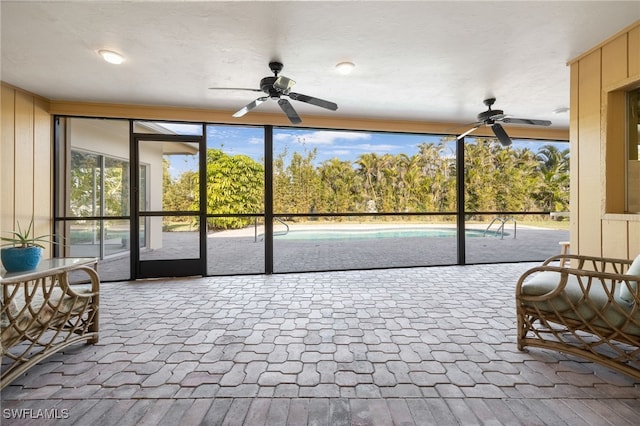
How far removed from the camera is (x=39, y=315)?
1794 millimetres

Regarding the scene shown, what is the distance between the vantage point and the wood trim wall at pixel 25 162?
11.0 feet

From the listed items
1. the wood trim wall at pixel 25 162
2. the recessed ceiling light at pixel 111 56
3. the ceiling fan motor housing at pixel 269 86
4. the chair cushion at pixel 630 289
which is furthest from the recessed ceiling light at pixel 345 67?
the wood trim wall at pixel 25 162

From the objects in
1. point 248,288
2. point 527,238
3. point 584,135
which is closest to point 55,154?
point 248,288

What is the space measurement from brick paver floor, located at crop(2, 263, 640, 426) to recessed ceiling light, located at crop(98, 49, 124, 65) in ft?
8.44

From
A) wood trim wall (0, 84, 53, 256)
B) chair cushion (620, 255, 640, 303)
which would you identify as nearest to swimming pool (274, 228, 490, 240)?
wood trim wall (0, 84, 53, 256)

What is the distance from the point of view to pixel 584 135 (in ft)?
9.02

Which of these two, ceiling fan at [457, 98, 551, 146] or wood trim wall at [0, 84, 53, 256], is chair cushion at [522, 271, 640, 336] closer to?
ceiling fan at [457, 98, 551, 146]

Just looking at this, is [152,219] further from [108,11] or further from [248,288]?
[108,11]

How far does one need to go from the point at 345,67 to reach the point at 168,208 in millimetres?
3374

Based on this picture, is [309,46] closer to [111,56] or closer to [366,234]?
[111,56]

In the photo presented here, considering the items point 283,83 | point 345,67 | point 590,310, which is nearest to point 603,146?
point 590,310

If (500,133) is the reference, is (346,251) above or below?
below

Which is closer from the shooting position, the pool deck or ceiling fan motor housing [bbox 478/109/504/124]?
ceiling fan motor housing [bbox 478/109/504/124]

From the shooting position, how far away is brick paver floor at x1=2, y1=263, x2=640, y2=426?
1.47m
